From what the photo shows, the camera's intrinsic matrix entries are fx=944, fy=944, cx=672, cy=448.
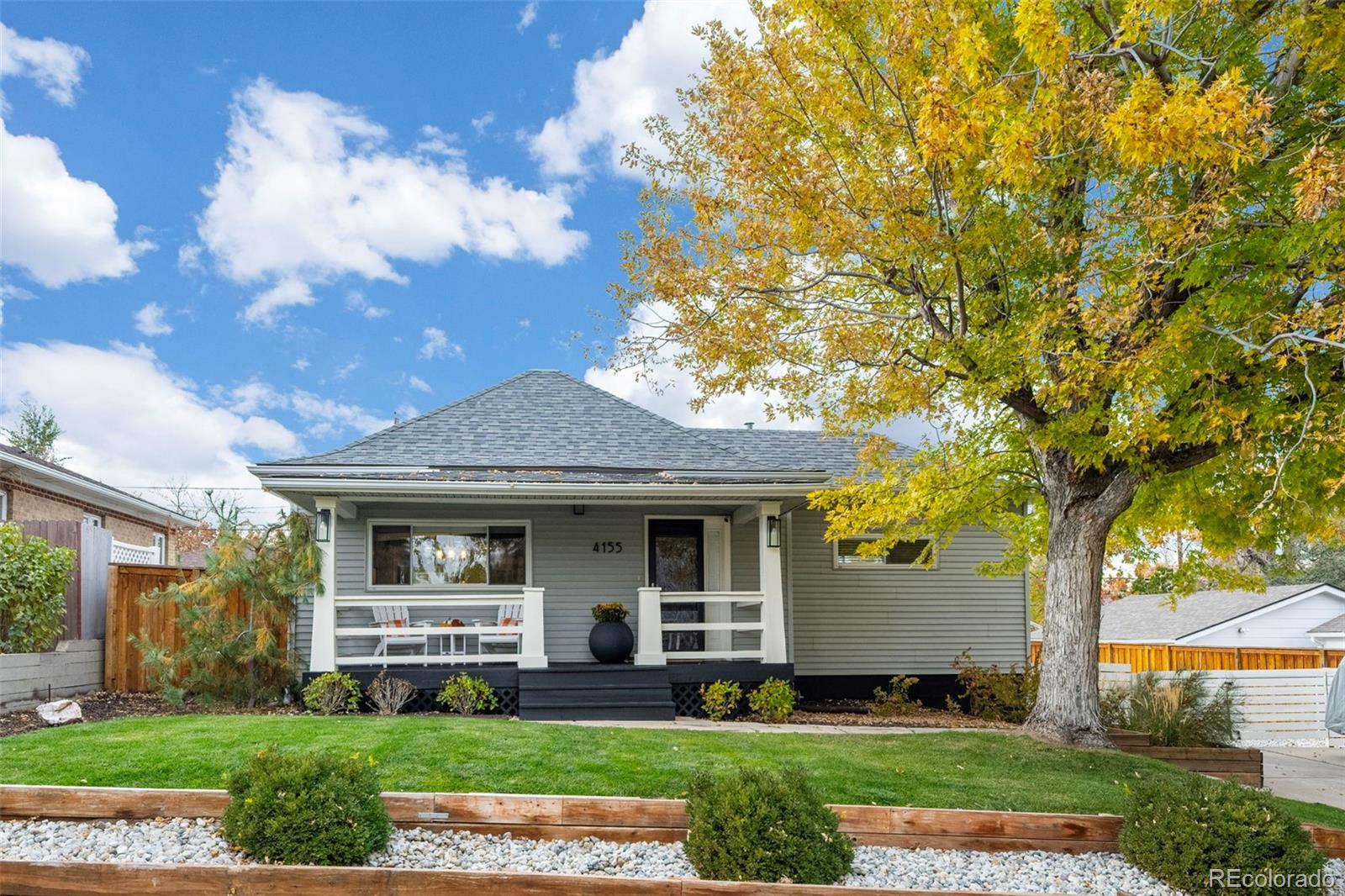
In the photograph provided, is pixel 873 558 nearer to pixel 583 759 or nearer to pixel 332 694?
pixel 332 694

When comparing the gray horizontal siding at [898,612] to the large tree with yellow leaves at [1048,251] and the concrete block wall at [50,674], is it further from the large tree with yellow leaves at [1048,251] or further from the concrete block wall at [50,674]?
the concrete block wall at [50,674]

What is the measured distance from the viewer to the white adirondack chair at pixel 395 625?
41.1ft

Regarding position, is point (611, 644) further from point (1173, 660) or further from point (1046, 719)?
point (1173, 660)

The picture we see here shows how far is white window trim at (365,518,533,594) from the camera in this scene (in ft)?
44.6

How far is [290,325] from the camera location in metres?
17.1

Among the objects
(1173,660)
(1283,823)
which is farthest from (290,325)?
(1173,660)

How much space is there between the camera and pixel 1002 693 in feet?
44.1

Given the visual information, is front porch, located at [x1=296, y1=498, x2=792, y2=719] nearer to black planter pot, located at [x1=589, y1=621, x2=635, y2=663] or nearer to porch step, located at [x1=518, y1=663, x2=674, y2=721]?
porch step, located at [x1=518, y1=663, x2=674, y2=721]

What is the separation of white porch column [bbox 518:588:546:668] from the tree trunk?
5909 mm

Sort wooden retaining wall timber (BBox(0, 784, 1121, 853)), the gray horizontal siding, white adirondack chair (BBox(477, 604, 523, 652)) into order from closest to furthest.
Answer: wooden retaining wall timber (BBox(0, 784, 1121, 853))
white adirondack chair (BBox(477, 604, 523, 652))
the gray horizontal siding

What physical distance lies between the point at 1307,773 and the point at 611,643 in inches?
355

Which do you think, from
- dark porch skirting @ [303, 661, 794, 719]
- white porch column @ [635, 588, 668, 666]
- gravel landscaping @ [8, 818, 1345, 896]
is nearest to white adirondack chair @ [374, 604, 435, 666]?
dark porch skirting @ [303, 661, 794, 719]

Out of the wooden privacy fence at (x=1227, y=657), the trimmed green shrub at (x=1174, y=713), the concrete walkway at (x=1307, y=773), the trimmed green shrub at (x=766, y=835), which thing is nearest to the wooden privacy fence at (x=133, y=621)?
the trimmed green shrub at (x=766, y=835)

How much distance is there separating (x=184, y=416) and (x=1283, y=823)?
19037 millimetres
